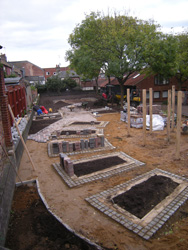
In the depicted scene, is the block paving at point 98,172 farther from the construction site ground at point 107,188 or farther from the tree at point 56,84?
the tree at point 56,84

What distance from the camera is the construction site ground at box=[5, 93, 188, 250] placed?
13.0 feet

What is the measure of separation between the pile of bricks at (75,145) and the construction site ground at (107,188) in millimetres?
537

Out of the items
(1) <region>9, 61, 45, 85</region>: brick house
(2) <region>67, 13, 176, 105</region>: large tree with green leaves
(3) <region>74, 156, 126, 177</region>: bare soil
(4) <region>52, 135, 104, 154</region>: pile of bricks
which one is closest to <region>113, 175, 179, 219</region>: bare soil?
(3) <region>74, 156, 126, 177</region>: bare soil

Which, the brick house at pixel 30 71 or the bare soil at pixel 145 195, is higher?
the brick house at pixel 30 71

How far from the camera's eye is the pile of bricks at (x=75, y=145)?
910 cm

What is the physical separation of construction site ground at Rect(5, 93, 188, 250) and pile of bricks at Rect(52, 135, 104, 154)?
1.76ft

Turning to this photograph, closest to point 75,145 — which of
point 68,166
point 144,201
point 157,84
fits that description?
point 68,166

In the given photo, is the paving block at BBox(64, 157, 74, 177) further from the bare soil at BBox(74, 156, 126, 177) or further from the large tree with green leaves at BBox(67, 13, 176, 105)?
the large tree with green leaves at BBox(67, 13, 176, 105)

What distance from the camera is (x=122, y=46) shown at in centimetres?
1917

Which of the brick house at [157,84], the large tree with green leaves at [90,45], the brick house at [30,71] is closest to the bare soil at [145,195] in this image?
the large tree with green leaves at [90,45]

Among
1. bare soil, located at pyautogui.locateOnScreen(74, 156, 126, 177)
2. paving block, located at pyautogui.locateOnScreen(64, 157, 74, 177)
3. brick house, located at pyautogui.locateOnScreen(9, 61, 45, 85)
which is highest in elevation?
brick house, located at pyautogui.locateOnScreen(9, 61, 45, 85)

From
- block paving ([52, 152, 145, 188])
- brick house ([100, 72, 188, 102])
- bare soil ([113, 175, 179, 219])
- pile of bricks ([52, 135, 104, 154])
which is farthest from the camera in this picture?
brick house ([100, 72, 188, 102])

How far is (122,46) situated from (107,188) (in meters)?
16.5

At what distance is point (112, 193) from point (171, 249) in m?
2.20
